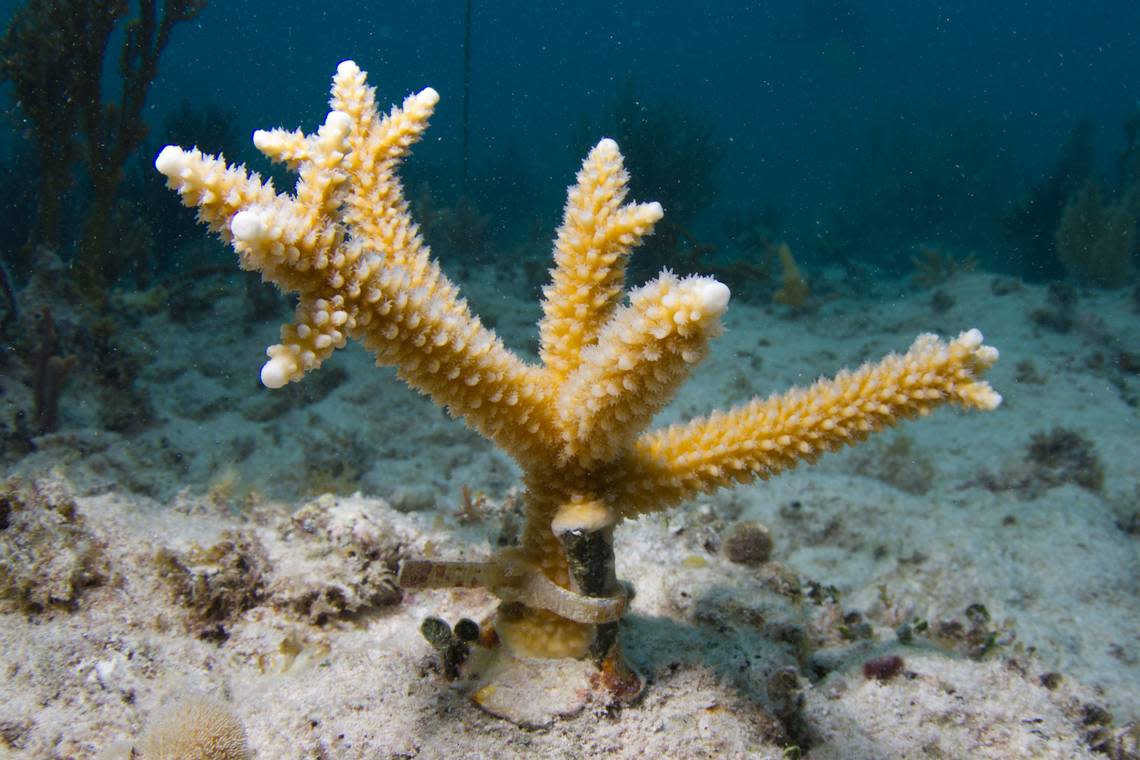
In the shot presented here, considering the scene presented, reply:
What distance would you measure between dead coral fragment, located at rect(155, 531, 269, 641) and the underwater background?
0.04 ft

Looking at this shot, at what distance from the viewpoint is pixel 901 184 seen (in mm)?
20188

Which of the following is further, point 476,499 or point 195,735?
point 476,499

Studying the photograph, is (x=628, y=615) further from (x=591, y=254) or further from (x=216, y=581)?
(x=216, y=581)

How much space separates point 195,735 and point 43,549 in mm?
1253

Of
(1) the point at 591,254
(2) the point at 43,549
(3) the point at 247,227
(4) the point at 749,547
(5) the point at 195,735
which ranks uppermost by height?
(4) the point at 749,547

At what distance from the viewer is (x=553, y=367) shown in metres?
2.01

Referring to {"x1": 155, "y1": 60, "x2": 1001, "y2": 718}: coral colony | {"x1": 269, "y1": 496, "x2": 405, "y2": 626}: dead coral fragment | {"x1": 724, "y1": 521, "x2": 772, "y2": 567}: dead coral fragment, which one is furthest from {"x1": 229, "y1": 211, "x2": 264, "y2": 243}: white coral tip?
{"x1": 724, "y1": 521, "x2": 772, "y2": 567}: dead coral fragment

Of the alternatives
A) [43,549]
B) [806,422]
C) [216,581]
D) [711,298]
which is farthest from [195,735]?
[806,422]

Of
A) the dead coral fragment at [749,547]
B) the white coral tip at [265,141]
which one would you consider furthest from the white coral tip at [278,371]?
the dead coral fragment at [749,547]

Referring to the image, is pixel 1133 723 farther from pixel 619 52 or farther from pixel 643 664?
pixel 619 52

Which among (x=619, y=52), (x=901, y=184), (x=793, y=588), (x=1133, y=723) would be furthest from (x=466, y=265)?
(x=619, y=52)

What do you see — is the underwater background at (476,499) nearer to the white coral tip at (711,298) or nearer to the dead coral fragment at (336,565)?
the dead coral fragment at (336,565)

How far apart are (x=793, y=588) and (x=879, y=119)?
27.5 meters

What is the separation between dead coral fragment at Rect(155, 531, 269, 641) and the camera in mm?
2355
